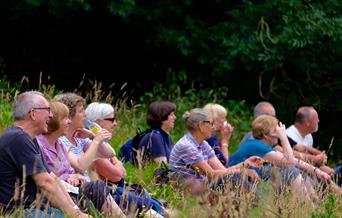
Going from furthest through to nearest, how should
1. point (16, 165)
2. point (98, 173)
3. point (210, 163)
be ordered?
1. point (210, 163)
2. point (98, 173)
3. point (16, 165)

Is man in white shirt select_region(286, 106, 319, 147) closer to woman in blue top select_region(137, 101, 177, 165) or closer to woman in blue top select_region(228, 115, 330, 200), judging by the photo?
woman in blue top select_region(228, 115, 330, 200)

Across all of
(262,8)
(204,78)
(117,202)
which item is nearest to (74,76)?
(204,78)

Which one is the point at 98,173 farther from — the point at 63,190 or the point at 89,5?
the point at 89,5

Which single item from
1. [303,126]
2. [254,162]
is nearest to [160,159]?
[254,162]

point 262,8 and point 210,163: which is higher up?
point 262,8

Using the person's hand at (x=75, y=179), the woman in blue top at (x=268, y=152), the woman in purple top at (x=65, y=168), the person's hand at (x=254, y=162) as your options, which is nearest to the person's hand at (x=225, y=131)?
the woman in blue top at (x=268, y=152)

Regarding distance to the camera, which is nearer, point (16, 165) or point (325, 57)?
point (16, 165)

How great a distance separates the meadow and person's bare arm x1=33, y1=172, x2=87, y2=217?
37 cm

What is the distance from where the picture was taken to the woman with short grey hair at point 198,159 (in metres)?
10.1

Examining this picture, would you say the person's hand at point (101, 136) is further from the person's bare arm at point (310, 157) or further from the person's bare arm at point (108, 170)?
the person's bare arm at point (310, 157)

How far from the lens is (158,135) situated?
1130 cm

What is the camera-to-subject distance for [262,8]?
17.1 metres

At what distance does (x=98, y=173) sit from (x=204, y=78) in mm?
9221

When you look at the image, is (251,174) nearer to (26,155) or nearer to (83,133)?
(83,133)
